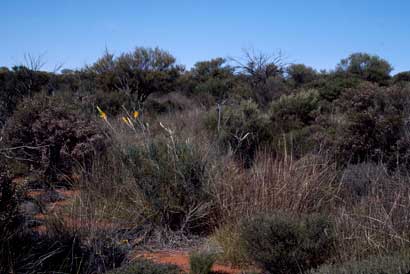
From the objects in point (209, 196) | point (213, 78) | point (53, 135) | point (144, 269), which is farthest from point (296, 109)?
point (213, 78)

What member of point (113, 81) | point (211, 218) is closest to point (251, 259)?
point (211, 218)

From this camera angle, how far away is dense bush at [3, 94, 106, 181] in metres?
11.3

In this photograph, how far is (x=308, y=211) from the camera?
7.57 meters

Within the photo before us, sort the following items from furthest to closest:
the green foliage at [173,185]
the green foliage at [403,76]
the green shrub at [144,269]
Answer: the green foliage at [403,76] < the green foliage at [173,185] < the green shrub at [144,269]

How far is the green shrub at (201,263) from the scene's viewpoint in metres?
6.01

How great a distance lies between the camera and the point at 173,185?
8094mm

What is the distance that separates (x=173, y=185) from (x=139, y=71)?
25.0 meters

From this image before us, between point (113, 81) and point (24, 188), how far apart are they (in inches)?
987

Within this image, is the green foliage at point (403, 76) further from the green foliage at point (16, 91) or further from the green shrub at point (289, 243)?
the green shrub at point (289, 243)

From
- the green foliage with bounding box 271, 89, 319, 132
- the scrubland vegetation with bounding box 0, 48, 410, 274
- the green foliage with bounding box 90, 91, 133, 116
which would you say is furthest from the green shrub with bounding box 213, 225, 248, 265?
the green foliage with bounding box 90, 91, 133, 116

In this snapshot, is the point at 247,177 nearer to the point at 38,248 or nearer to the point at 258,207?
the point at 258,207

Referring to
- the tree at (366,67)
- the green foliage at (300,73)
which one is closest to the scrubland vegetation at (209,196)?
the tree at (366,67)

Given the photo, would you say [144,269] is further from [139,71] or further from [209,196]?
[139,71]

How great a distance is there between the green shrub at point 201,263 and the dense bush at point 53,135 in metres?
5.49
